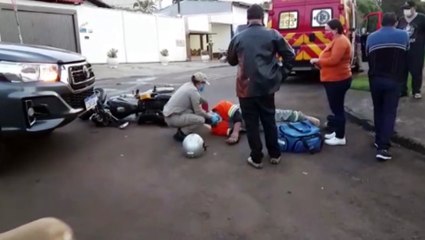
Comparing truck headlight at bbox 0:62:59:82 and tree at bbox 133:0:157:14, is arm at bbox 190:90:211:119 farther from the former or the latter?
tree at bbox 133:0:157:14

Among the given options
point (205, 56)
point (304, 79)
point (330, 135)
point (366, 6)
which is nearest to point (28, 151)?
point (330, 135)

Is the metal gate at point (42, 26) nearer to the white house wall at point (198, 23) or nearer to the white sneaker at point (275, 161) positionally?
the white house wall at point (198, 23)

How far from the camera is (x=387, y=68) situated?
506 cm

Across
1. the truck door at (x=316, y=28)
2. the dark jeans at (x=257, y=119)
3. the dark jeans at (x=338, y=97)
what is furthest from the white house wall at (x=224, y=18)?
the dark jeans at (x=257, y=119)

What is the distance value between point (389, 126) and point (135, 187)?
3036mm

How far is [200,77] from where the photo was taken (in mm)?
5820

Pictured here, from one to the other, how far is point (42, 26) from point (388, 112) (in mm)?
17207

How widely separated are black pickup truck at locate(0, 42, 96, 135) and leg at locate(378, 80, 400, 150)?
11.8ft

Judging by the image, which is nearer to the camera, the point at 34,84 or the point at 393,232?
the point at 393,232

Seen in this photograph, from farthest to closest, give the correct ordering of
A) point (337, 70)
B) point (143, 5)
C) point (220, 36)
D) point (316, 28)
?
1. point (143, 5)
2. point (220, 36)
3. point (316, 28)
4. point (337, 70)

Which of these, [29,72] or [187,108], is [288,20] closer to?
[187,108]

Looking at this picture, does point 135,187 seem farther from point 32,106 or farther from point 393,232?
point 393,232

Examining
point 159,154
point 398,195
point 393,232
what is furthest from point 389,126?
point 159,154

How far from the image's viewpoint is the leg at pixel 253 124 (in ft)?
15.9
